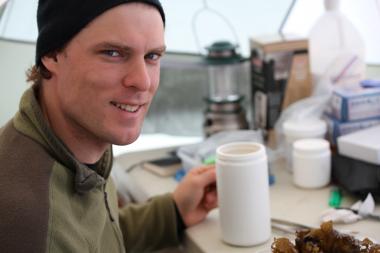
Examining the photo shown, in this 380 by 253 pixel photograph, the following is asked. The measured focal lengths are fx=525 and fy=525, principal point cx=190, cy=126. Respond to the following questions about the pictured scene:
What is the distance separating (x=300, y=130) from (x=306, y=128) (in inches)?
0.6

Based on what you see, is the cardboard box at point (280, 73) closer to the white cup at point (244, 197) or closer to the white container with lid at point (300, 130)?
the white container with lid at point (300, 130)

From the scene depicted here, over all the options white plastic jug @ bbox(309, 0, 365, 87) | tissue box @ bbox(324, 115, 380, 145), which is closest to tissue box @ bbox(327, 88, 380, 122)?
tissue box @ bbox(324, 115, 380, 145)

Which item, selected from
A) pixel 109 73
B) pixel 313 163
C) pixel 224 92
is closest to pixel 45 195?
pixel 109 73

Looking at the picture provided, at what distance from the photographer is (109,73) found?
787mm

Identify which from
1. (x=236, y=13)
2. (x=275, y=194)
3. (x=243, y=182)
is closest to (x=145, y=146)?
(x=236, y=13)

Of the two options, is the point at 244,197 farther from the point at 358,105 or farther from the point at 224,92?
the point at 224,92

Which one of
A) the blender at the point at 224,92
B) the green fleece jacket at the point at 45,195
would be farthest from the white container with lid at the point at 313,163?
the green fleece jacket at the point at 45,195

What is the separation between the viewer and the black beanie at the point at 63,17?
771mm

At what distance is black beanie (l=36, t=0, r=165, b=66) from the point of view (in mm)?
771

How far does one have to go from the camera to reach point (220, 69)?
1.61 meters

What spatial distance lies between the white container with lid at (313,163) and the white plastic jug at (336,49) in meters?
0.27

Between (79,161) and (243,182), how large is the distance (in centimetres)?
29

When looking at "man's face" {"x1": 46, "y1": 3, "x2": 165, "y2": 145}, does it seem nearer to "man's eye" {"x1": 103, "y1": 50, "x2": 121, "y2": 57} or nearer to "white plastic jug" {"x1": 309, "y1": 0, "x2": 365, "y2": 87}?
"man's eye" {"x1": 103, "y1": 50, "x2": 121, "y2": 57}

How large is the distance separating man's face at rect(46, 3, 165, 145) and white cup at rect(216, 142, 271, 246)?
0.68ft
